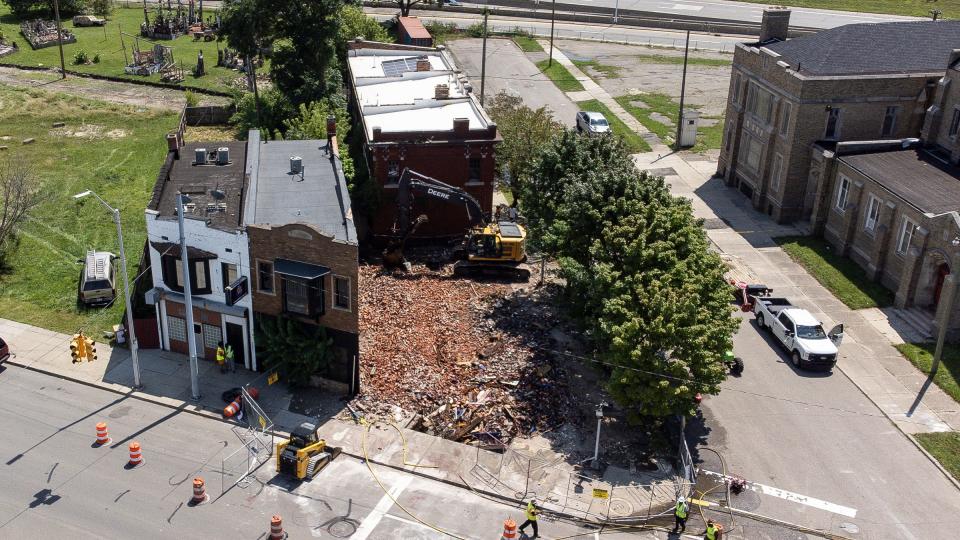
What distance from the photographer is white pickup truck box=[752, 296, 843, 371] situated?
42875 millimetres

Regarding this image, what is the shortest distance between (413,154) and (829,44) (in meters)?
27.8

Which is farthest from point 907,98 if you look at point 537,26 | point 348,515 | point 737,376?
point 537,26

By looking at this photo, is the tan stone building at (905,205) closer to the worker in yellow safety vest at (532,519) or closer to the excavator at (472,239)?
the excavator at (472,239)

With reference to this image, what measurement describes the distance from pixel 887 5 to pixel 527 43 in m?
58.5

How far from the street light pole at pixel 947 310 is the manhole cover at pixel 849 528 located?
12.5 metres

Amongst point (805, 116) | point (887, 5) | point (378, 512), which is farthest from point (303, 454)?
point (887, 5)

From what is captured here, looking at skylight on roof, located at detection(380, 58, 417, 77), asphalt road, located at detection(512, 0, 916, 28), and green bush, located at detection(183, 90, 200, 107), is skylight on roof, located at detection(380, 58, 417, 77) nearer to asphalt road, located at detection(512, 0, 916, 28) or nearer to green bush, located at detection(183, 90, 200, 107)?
green bush, located at detection(183, 90, 200, 107)

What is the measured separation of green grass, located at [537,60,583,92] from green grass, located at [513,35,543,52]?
218 inches

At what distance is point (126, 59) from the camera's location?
3728 inches

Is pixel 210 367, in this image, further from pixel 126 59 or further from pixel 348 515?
pixel 126 59

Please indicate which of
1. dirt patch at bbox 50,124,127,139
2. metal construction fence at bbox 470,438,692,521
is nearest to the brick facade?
metal construction fence at bbox 470,438,692,521

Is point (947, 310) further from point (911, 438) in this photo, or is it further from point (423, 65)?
point (423, 65)

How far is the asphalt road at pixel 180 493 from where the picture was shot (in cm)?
3177

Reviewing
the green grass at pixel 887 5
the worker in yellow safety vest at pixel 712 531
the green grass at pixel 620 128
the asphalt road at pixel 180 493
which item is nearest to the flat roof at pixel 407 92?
the green grass at pixel 620 128
